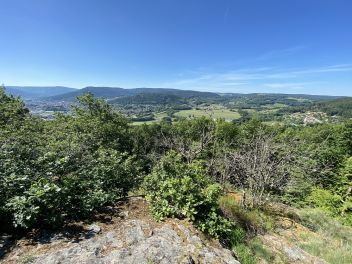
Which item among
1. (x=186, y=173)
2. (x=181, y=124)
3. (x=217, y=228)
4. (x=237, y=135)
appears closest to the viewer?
(x=217, y=228)

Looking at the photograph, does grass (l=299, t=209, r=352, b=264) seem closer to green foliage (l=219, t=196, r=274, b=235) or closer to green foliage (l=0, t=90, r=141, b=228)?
green foliage (l=219, t=196, r=274, b=235)

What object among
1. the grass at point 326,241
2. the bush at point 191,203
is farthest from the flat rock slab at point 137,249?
the grass at point 326,241

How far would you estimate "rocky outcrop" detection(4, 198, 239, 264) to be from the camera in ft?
12.4

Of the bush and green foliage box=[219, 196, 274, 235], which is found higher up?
the bush

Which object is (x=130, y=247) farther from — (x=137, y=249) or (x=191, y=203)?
(x=191, y=203)

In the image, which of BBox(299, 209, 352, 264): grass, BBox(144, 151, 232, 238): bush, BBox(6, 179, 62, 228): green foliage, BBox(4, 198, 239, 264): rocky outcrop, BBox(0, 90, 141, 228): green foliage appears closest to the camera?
BBox(4, 198, 239, 264): rocky outcrop

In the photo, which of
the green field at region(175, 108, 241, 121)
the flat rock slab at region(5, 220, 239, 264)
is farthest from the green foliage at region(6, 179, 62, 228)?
the green field at region(175, 108, 241, 121)

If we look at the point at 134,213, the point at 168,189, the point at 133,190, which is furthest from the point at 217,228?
the point at 133,190

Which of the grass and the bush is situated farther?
the grass

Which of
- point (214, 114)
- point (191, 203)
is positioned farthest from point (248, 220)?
point (214, 114)

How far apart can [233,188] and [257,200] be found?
4.81 metres

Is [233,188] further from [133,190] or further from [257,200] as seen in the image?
[133,190]

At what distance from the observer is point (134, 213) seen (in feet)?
18.5

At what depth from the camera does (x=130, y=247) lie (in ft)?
13.8
